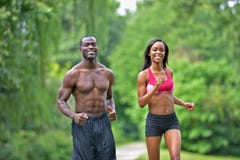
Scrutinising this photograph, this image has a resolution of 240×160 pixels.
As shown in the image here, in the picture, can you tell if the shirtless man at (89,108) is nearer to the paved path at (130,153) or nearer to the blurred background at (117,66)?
the blurred background at (117,66)

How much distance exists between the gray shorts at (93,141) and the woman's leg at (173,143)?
549 mm

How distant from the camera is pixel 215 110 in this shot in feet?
71.4

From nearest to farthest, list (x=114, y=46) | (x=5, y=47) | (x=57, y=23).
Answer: (x=5, y=47)
(x=57, y=23)
(x=114, y=46)

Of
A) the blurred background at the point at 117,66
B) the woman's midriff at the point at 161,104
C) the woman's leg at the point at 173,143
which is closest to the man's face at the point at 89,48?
the woman's midriff at the point at 161,104

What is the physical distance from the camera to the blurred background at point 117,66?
10391 millimetres

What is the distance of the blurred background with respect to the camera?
10391 millimetres

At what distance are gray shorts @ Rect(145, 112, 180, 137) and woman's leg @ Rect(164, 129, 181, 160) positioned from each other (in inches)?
2.0

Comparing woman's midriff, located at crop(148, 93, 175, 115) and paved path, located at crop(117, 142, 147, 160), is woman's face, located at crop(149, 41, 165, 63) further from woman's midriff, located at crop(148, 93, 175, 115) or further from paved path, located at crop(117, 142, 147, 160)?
paved path, located at crop(117, 142, 147, 160)

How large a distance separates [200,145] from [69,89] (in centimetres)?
1679

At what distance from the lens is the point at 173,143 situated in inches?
220

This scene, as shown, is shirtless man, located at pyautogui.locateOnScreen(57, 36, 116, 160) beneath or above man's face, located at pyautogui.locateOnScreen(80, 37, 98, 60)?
beneath

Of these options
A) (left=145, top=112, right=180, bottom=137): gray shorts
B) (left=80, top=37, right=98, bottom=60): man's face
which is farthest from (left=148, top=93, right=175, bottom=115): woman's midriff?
(left=80, top=37, right=98, bottom=60): man's face

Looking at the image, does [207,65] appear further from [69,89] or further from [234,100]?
[69,89]

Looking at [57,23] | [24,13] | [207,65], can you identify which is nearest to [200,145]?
[207,65]
